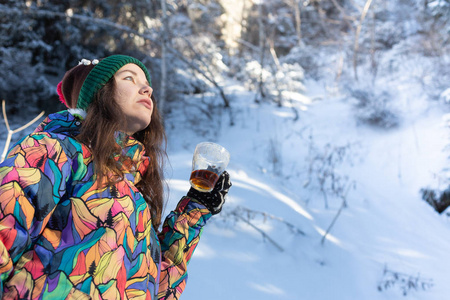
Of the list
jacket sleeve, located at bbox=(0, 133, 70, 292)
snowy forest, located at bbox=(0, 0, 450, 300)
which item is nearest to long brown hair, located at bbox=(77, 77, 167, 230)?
jacket sleeve, located at bbox=(0, 133, 70, 292)

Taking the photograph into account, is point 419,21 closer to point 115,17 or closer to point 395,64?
point 395,64

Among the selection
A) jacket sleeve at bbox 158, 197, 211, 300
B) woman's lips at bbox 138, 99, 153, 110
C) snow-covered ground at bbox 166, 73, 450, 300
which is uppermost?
woman's lips at bbox 138, 99, 153, 110

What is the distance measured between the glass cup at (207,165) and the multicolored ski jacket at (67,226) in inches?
10.6

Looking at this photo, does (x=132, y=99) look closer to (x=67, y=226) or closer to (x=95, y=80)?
(x=95, y=80)

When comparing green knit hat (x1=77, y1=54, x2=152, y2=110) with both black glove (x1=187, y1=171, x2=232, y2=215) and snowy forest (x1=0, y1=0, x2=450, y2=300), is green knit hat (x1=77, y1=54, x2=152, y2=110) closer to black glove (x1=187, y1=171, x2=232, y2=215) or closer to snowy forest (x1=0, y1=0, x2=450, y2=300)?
black glove (x1=187, y1=171, x2=232, y2=215)

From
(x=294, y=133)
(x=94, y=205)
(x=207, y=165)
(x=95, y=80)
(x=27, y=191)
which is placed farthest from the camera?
(x=294, y=133)

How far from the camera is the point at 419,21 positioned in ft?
36.8

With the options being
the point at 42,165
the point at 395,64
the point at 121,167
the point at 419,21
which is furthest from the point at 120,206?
the point at 419,21

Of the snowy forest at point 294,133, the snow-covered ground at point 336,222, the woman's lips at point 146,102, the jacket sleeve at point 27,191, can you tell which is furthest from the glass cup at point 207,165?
the snow-covered ground at point 336,222

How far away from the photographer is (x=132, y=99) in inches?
44.4

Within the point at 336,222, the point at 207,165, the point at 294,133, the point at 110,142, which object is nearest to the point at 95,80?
the point at 110,142

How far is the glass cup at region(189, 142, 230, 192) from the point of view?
1.27 meters

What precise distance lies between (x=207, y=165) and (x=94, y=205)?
56cm

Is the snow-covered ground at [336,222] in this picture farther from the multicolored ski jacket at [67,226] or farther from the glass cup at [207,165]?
the multicolored ski jacket at [67,226]
